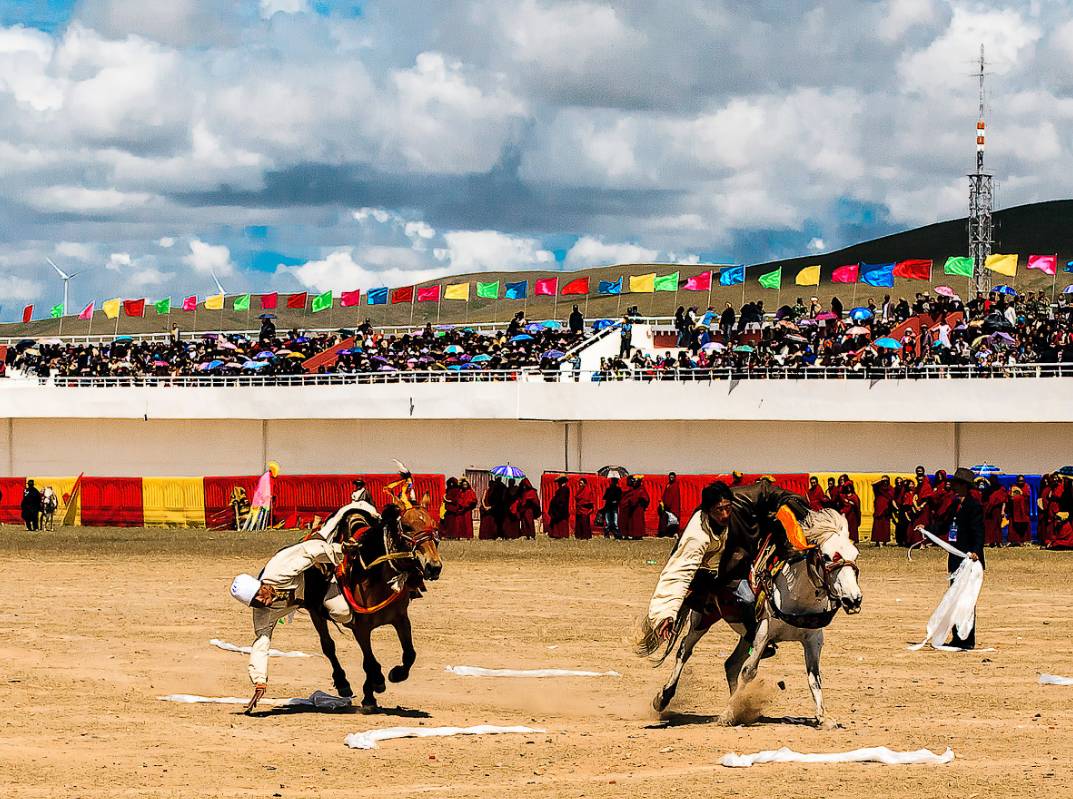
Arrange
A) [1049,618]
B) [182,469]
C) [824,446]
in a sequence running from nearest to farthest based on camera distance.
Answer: [1049,618] → [824,446] → [182,469]

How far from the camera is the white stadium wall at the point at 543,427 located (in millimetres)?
40531

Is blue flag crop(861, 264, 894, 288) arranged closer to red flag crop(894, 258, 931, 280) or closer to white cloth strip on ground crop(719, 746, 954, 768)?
red flag crop(894, 258, 931, 280)

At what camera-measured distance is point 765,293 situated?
160625mm

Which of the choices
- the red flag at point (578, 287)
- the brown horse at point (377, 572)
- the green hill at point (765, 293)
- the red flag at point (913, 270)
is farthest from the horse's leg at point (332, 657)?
the green hill at point (765, 293)

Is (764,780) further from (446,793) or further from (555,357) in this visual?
(555,357)

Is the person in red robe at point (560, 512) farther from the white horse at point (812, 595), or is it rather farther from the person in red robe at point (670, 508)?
the white horse at point (812, 595)

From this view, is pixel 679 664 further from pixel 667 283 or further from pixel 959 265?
pixel 667 283

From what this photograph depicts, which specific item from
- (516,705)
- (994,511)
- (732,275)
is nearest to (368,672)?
(516,705)

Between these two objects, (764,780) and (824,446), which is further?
(824,446)

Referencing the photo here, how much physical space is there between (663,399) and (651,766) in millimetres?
33428

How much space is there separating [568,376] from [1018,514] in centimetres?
1664

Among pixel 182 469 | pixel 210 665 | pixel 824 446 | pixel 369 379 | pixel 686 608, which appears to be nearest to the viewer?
pixel 686 608

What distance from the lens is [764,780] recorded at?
990cm

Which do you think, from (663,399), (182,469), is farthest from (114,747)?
(182,469)
